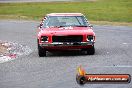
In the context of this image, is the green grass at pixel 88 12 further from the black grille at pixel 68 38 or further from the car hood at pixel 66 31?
the black grille at pixel 68 38

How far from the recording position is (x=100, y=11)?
47312mm

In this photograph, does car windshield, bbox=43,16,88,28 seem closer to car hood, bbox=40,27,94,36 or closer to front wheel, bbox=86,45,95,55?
car hood, bbox=40,27,94,36

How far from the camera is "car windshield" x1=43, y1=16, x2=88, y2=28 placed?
1927cm

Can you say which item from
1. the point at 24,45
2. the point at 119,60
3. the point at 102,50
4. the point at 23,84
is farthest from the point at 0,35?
the point at 23,84

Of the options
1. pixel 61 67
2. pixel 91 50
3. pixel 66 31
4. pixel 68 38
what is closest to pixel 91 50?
pixel 91 50

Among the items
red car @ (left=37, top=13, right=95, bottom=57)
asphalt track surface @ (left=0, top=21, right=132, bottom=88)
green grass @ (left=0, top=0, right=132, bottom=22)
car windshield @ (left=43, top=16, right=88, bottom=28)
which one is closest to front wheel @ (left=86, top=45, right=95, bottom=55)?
red car @ (left=37, top=13, right=95, bottom=57)

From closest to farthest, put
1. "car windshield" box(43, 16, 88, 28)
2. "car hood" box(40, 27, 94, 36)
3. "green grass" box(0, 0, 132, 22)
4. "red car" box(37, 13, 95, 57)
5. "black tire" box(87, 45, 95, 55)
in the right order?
"red car" box(37, 13, 95, 57) < "car hood" box(40, 27, 94, 36) < "black tire" box(87, 45, 95, 55) < "car windshield" box(43, 16, 88, 28) < "green grass" box(0, 0, 132, 22)

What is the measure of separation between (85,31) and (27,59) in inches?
85.6

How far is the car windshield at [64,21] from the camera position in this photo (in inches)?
758

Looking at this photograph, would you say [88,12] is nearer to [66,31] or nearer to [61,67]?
[66,31]

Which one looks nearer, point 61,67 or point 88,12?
point 61,67

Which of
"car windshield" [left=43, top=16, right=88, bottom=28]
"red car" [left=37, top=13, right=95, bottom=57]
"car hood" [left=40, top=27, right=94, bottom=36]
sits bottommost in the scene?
"red car" [left=37, top=13, right=95, bottom=57]

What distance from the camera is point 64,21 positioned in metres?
19.5

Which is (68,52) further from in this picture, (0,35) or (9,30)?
(9,30)
